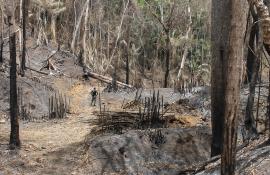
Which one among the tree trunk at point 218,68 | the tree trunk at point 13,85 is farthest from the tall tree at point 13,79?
the tree trunk at point 218,68

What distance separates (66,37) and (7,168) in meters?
25.4

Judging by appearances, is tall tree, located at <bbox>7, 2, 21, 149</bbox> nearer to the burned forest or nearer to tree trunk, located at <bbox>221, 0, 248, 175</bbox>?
the burned forest

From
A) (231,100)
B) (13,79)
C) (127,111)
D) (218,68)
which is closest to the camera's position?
(231,100)

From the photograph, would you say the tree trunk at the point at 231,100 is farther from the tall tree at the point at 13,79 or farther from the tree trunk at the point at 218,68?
the tall tree at the point at 13,79

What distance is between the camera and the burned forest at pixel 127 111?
715 centimetres

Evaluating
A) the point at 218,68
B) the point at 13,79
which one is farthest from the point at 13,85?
the point at 218,68

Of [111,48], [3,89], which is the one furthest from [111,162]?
[111,48]

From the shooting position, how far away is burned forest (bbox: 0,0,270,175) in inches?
281

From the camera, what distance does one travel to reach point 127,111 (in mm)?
15836

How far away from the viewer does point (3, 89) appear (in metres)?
18.5

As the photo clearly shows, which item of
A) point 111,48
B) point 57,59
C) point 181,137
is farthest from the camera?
point 111,48

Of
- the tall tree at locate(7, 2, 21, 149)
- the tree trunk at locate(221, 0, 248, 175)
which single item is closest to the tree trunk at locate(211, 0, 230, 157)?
the tree trunk at locate(221, 0, 248, 175)

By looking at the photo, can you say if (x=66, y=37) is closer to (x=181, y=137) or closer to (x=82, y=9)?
(x=82, y=9)

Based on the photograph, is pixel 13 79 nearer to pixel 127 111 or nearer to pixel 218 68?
pixel 218 68
